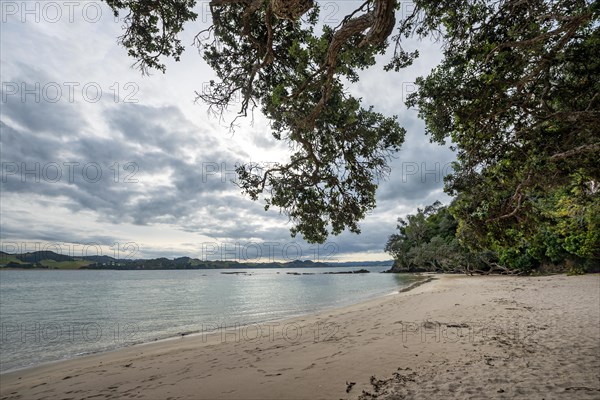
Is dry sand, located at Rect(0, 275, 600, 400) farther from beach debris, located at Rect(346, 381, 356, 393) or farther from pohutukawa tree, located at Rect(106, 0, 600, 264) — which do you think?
pohutukawa tree, located at Rect(106, 0, 600, 264)

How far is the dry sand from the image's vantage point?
5008mm

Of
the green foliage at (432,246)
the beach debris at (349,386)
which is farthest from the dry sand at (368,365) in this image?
the green foliage at (432,246)

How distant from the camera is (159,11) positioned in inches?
241

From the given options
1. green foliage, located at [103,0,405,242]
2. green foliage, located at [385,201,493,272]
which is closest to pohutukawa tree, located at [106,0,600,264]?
green foliage, located at [103,0,405,242]

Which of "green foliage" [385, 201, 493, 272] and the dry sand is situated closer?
the dry sand

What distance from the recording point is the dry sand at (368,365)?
5.01m

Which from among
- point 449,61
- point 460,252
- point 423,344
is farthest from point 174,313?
point 460,252

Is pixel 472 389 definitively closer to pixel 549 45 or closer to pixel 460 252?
pixel 549 45

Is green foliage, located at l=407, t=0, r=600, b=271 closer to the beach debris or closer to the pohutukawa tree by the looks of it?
the pohutukawa tree

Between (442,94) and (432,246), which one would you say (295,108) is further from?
(432,246)

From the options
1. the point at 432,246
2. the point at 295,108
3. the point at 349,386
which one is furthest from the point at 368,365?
the point at 432,246

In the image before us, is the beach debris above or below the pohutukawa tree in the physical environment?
below

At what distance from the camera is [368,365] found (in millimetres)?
6430

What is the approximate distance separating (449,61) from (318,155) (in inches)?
124
